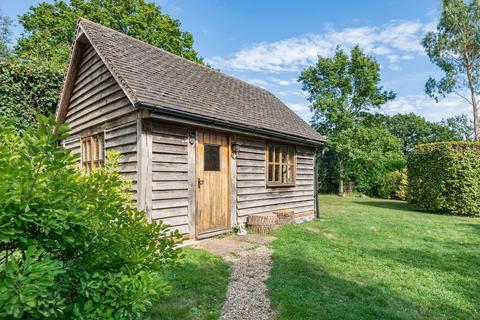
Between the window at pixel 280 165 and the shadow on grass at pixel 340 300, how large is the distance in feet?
13.8

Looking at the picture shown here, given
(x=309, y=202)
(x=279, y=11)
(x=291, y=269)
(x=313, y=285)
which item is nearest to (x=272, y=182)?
(x=309, y=202)

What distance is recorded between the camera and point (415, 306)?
3.35m

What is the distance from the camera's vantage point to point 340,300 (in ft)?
11.1

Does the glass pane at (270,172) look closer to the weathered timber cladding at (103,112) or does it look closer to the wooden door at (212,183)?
the wooden door at (212,183)

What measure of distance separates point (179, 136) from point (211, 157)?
3.36 feet

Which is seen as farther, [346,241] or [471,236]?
[471,236]

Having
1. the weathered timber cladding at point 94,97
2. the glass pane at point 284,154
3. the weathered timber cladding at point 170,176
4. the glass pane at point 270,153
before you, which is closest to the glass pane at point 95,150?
the weathered timber cladding at point 94,97

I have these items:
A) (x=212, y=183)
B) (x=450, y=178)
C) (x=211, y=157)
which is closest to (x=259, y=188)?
(x=212, y=183)

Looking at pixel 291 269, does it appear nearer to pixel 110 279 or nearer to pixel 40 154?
pixel 110 279

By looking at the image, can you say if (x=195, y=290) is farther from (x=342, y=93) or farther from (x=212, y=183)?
(x=342, y=93)

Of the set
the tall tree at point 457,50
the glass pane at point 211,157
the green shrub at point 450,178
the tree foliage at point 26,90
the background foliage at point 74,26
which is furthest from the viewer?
the tall tree at point 457,50

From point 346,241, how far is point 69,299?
6.08 metres

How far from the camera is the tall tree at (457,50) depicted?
1756 centimetres

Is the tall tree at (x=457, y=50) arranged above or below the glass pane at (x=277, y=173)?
above
